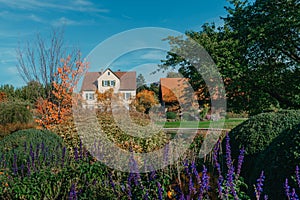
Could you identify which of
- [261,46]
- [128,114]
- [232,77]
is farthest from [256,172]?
[261,46]

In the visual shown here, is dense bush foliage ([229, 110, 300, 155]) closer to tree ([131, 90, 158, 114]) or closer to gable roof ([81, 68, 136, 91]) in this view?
gable roof ([81, 68, 136, 91])

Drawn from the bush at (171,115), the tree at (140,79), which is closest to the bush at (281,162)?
the tree at (140,79)

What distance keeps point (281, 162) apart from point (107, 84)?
12470 millimetres

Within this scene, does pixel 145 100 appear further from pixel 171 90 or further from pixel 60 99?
pixel 60 99

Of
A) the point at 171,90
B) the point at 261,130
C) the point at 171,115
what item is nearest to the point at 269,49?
the point at 171,90

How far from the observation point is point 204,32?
13.4 m

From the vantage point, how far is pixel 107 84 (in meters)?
14.6

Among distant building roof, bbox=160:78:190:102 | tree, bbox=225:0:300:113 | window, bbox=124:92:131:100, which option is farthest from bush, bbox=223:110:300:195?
window, bbox=124:92:131:100

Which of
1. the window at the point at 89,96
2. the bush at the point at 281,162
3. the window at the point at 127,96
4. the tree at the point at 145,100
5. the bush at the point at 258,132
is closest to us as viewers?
the bush at the point at 281,162

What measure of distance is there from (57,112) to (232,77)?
21.3 feet

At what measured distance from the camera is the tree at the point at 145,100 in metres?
14.9

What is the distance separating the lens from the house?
1372 centimetres

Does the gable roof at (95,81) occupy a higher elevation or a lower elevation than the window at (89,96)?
higher

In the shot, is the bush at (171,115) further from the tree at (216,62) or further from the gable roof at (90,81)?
the gable roof at (90,81)
